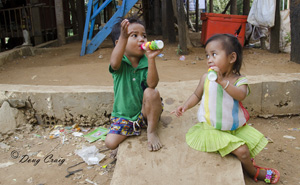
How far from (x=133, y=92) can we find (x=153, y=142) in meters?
0.45

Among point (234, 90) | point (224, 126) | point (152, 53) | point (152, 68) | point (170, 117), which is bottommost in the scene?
point (170, 117)

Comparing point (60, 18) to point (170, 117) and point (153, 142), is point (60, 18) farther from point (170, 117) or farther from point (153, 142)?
point (153, 142)

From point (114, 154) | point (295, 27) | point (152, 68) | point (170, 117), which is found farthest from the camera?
point (295, 27)

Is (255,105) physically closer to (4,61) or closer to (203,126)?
(203,126)

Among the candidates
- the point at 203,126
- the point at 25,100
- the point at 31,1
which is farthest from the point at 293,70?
the point at 31,1

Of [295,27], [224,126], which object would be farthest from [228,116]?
[295,27]

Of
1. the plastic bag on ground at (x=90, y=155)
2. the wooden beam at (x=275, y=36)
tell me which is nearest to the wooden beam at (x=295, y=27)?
the wooden beam at (x=275, y=36)

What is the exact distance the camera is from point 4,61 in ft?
19.3

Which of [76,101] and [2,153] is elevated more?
[76,101]

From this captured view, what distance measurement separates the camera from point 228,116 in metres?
1.79

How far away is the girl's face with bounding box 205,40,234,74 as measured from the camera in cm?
171

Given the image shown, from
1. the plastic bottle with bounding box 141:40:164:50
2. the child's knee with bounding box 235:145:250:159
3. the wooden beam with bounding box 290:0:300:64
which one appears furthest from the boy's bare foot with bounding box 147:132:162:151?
the wooden beam with bounding box 290:0:300:64

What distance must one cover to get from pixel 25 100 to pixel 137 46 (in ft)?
5.15

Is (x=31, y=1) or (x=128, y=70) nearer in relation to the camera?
(x=128, y=70)
